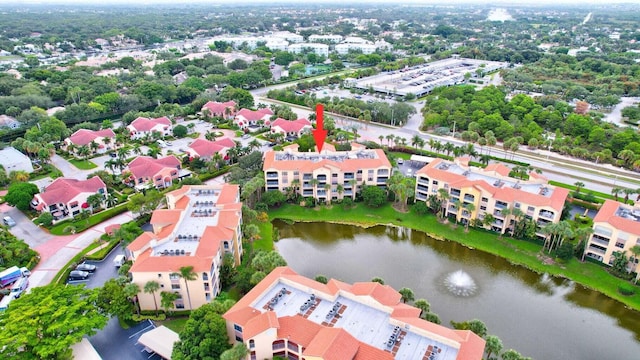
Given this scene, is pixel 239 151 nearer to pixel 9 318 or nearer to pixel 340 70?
pixel 9 318

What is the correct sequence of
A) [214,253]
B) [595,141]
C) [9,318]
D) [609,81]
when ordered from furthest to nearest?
[609,81] < [595,141] < [214,253] < [9,318]

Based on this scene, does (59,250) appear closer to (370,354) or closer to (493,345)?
(370,354)

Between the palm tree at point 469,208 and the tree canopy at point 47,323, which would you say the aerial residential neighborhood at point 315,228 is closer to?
the tree canopy at point 47,323

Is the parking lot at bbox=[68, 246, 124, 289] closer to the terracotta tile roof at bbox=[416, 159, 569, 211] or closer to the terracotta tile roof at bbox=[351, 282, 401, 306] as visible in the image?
the terracotta tile roof at bbox=[351, 282, 401, 306]

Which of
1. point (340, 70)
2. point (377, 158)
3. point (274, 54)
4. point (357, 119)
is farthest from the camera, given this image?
point (274, 54)

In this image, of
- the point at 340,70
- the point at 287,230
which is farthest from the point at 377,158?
the point at 340,70

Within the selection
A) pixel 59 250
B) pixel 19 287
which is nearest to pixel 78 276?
pixel 19 287

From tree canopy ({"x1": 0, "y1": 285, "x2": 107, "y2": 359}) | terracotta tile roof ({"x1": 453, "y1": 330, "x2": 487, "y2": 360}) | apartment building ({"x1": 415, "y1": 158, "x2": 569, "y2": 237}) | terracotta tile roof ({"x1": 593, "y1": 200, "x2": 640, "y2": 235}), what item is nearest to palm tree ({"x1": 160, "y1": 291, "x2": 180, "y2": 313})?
tree canopy ({"x1": 0, "y1": 285, "x2": 107, "y2": 359})

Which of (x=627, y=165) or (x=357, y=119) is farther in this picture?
(x=357, y=119)
